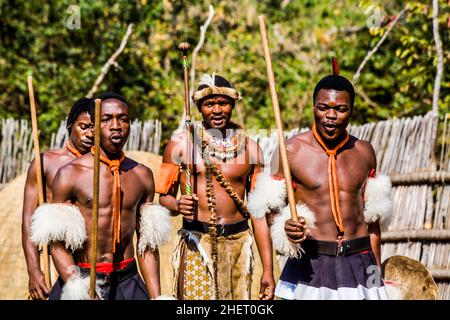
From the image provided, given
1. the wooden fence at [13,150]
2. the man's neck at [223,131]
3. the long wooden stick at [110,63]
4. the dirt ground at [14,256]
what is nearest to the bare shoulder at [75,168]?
the man's neck at [223,131]

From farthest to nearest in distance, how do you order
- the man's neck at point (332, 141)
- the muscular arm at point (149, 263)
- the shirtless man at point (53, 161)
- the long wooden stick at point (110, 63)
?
the long wooden stick at point (110, 63) < the shirtless man at point (53, 161) < the man's neck at point (332, 141) < the muscular arm at point (149, 263)

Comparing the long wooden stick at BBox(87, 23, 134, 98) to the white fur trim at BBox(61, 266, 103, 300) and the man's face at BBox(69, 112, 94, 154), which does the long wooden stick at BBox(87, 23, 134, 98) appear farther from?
the white fur trim at BBox(61, 266, 103, 300)

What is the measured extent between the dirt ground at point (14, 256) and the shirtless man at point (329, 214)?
301 centimetres

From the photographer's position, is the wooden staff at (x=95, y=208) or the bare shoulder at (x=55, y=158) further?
the bare shoulder at (x=55, y=158)

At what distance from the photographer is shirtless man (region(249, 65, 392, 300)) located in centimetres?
576

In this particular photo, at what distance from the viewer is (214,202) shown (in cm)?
650

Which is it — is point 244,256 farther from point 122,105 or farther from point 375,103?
point 375,103

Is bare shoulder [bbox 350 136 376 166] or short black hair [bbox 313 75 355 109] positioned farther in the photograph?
bare shoulder [bbox 350 136 376 166]

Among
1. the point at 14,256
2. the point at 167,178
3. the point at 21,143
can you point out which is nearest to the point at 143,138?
the point at 21,143

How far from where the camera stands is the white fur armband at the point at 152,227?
5730mm

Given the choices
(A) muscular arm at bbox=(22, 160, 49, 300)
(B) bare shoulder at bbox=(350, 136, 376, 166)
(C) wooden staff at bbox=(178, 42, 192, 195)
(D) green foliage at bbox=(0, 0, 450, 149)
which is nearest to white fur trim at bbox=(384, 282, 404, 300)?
(B) bare shoulder at bbox=(350, 136, 376, 166)

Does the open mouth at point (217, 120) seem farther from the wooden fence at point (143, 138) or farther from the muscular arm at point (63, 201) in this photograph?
the wooden fence at point (143, 138)
